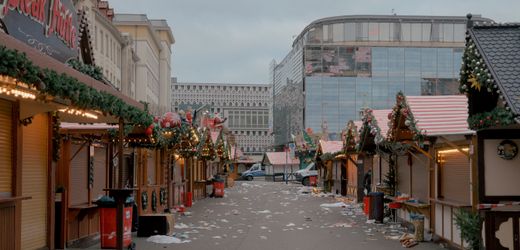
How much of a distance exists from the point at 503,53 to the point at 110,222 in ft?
27.7

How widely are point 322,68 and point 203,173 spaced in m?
78.0

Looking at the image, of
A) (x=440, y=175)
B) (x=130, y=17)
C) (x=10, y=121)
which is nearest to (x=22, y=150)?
(x=10, y=121)

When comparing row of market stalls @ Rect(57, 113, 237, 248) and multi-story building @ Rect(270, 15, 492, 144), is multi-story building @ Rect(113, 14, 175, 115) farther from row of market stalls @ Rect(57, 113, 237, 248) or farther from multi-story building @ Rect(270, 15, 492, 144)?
row of market stalls @ Rect(57, 113, 237, 248)

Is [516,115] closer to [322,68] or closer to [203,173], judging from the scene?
[203,173]

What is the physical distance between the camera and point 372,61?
12138 centimetres

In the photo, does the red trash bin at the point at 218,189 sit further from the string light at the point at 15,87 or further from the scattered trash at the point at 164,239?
the string light at the point at 15,87

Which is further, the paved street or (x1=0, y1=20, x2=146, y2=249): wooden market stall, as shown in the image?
the paved street

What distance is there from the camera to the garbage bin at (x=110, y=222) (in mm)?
14531

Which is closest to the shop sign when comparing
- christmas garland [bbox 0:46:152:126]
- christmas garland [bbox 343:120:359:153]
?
christmas garland [bbox 0:46:152:126]

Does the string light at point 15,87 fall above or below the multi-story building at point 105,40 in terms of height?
below

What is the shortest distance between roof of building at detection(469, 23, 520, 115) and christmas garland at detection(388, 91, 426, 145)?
3.66 meters

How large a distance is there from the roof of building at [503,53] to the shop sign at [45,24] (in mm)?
7207

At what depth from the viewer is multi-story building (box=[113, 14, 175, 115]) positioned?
76.8m

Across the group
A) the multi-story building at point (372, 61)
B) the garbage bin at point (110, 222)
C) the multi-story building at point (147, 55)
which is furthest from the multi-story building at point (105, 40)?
the multi-story building at point (372, 61)
